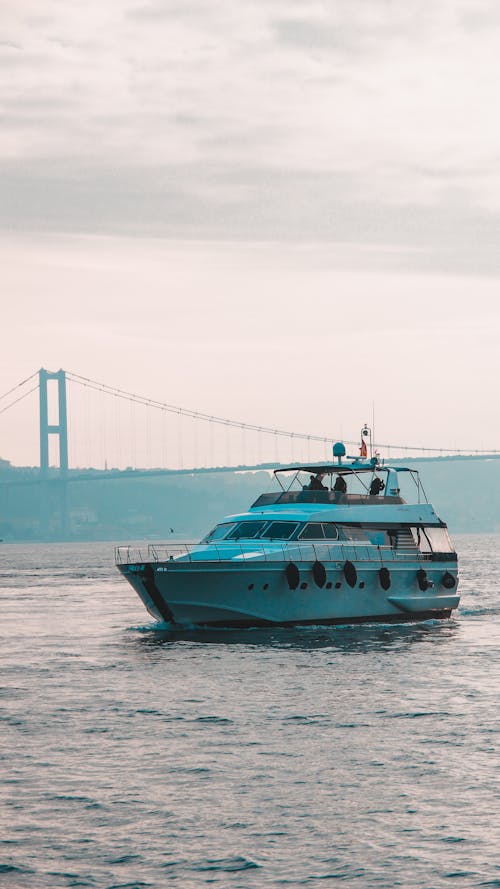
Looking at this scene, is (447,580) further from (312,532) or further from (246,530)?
(246,530)

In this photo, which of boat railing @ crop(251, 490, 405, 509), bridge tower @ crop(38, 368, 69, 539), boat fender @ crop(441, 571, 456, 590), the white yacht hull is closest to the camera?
the white yacht hull

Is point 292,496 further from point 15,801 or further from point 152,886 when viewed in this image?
point 152,886

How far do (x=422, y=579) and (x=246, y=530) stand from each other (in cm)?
673

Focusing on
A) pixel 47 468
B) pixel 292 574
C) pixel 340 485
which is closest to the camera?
pixel 292 574

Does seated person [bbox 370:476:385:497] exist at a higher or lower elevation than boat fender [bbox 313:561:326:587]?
higher

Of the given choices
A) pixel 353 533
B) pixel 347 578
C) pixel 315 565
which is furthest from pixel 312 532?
pixel 353 533

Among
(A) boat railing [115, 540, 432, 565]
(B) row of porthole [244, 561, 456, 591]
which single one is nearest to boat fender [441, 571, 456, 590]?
(B) row of porthole [244, 561, 456, 591]

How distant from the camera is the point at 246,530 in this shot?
126 ft

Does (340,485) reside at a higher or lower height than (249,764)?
higher

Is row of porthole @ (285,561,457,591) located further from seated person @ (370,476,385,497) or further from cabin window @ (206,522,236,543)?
cabin window @ (206,522,236,543)

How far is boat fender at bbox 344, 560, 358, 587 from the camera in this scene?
3719cm

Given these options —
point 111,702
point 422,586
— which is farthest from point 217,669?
point 422,586

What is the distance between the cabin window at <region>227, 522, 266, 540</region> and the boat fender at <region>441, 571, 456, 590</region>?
7.66 metres

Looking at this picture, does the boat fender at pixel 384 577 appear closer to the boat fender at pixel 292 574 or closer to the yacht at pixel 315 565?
the yacht at pixel 315 565
